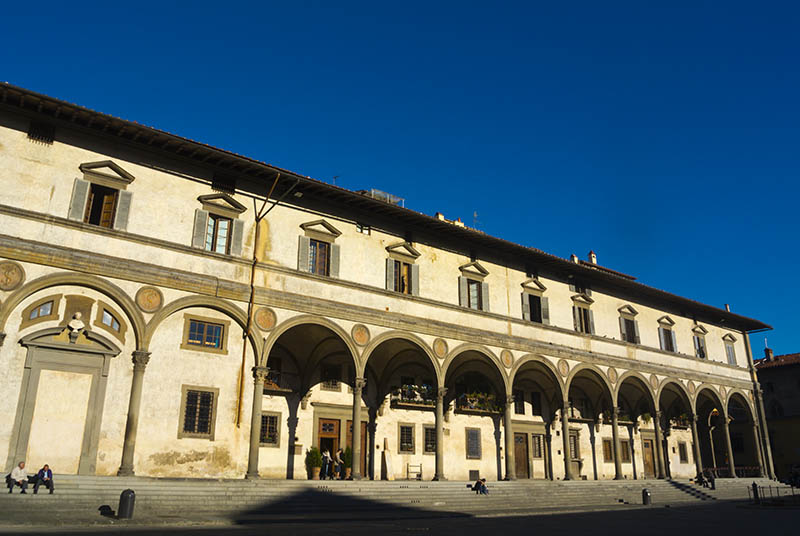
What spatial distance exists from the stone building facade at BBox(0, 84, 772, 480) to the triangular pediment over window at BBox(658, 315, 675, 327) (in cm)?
140

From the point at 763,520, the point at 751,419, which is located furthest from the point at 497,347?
the point at 751,419

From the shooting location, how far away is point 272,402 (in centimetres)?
2250

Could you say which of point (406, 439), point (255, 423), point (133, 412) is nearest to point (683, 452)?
point (406, 439)

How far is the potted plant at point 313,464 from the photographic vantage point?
22.1 metres

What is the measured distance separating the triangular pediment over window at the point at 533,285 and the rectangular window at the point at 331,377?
911cm

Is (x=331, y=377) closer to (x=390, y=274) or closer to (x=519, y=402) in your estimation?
(x=390, y=274)

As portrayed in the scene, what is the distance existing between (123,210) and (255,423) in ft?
23.6

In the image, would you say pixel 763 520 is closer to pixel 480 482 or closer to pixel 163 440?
pixel 480 482

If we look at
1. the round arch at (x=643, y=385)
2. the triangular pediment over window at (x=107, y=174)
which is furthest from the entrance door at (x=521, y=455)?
the triangular pediment over window at (x=107, y=174)

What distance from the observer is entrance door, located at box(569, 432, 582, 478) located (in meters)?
31.2

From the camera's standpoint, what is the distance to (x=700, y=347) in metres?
36.5

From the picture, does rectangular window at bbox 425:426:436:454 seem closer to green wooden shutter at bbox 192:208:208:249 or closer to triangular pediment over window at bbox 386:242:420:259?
triangular pediment over window at bbox 386:242:420:259

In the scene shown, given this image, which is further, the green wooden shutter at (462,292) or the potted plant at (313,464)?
the green wooden shutter at (462,292)

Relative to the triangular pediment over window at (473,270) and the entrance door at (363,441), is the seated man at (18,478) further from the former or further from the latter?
the triangular pediment over window at (473,270)
